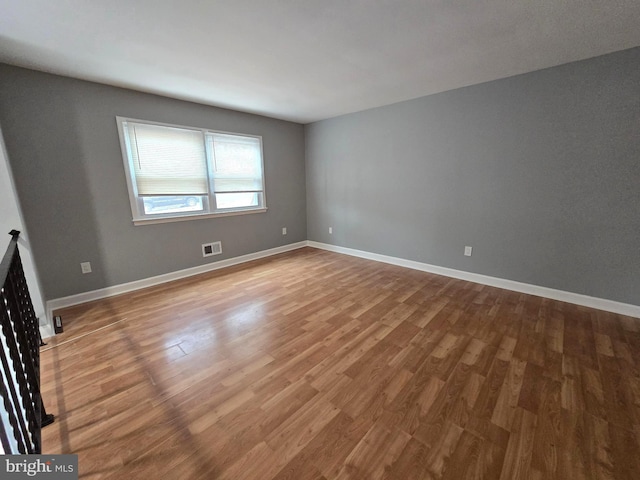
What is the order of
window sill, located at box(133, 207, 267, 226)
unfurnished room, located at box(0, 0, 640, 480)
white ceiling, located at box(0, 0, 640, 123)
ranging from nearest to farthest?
unfurnished room, located at box(0, 0, 640, 480)
white ceiling, located at box(0, 0, 640, 123)
window sill, located at box(133, 207, 267, 226)

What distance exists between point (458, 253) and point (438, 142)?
152 cm

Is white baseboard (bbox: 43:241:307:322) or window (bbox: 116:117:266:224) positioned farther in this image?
window (bbox: 116:117:266:224)

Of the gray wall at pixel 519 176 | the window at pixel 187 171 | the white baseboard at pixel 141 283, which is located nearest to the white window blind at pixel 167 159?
the window at pixel 187 171

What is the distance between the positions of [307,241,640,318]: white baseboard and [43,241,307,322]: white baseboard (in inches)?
81.6

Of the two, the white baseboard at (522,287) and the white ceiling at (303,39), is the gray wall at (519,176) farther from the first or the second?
the white ceiling at (303,39)

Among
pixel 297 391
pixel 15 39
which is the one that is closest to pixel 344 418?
pixel 297 391

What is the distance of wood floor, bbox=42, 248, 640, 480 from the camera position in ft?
3.82

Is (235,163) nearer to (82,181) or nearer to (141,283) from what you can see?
(82,181)

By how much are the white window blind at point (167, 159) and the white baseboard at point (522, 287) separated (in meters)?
2.93

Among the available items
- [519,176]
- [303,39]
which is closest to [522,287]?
[519,176]

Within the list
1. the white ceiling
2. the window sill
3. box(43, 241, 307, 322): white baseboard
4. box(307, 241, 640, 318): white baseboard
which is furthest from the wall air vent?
box(307, 241, 640, 318): white baseboard

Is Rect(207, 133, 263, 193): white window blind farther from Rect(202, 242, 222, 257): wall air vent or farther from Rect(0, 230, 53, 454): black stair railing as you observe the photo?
Rect(0, 230, 53, 454): black stair railing

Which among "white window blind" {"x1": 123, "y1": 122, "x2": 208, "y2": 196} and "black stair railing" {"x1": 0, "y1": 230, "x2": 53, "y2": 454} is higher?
"white window blind" {"x1": 123, "y1": 122, "x2": 208, "y2": 196}

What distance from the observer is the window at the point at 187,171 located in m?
2.97
